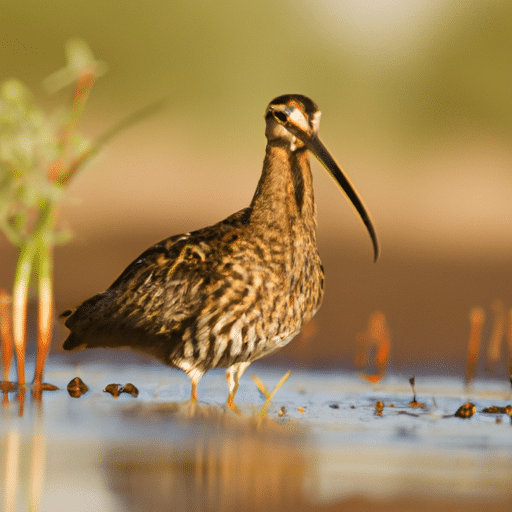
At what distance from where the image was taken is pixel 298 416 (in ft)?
24.4

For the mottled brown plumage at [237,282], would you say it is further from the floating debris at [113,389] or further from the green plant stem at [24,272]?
the green plant stem at [24,272]

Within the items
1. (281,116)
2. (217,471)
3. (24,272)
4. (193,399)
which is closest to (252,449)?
(217,471)

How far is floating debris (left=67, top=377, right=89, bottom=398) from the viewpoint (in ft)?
26.9

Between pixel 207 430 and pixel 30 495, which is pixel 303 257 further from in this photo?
pixel 30 495

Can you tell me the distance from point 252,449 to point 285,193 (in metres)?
2.68

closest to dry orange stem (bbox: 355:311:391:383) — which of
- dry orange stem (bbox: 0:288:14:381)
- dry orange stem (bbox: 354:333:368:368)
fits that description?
dry orange stem (bbox: 354:333:368:368)

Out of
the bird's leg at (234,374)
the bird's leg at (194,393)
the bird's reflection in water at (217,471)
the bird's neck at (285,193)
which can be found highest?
the bird's neck at (285,193)

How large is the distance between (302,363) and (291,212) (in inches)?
87.2

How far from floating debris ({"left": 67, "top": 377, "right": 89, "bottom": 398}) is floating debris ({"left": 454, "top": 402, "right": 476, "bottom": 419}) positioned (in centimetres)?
289

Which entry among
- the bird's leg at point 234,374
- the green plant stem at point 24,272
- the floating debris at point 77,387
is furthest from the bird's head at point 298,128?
the floating debris at point 77,387

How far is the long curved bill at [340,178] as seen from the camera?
8250mm

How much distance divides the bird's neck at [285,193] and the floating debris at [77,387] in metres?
1.89

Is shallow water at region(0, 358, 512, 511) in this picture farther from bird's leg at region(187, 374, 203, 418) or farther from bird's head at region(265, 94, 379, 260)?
bird's head at region(265, 94, 379, 260)

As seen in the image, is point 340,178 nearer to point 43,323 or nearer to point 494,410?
point 494,410
